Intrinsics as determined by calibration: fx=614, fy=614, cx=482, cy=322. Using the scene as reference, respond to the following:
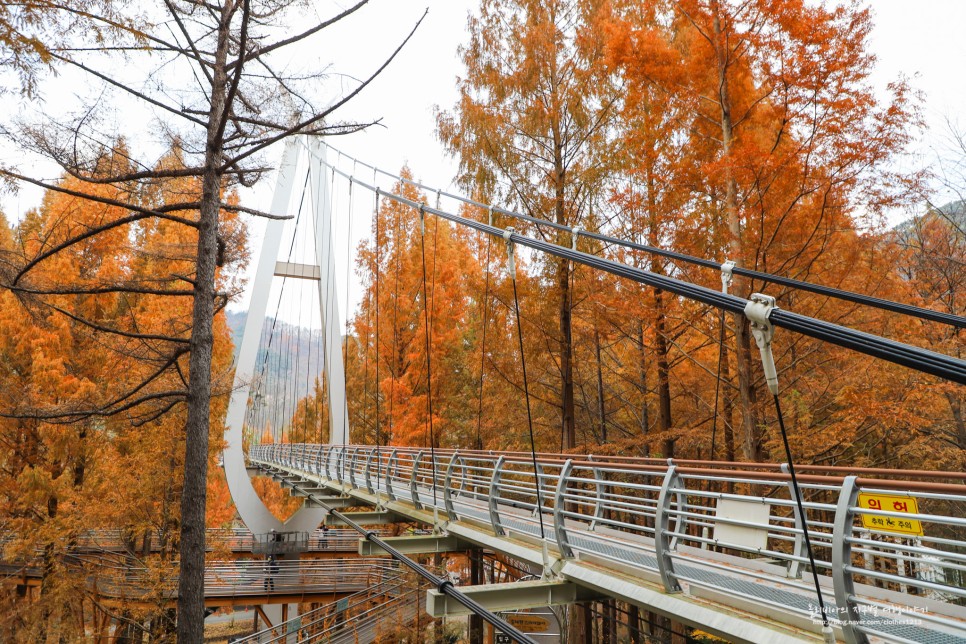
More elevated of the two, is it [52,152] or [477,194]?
[477,194]

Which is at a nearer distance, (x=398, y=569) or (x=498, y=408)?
(x=498, y=408)

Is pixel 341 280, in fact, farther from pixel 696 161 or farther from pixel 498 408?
pixel 696 161

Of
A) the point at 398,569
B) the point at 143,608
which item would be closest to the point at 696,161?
the point at 143,608

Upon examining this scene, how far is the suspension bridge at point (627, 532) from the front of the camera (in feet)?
8.28

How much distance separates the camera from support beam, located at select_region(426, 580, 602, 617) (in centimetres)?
433

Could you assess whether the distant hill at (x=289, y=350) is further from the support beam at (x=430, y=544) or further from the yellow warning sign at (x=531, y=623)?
the support beam at (x=430, y=544)

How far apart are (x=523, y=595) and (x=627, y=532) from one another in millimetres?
2188

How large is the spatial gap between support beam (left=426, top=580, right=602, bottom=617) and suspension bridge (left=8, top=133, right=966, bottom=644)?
1 centimetres

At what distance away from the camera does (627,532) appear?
623cm

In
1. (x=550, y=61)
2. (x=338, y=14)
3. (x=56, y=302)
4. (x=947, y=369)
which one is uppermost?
(x=550, y=61)

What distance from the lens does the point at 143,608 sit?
11156mm

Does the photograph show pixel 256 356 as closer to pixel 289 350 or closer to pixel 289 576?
pixel 289 576

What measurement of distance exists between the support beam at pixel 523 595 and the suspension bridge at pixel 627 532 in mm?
12

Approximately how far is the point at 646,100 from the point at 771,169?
2.81 meters
